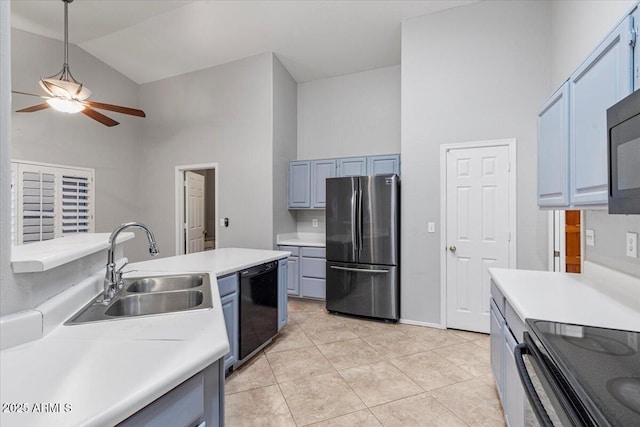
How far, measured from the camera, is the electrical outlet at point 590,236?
79.9 inches

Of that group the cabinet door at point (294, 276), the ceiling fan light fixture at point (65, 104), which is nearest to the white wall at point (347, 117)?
the cabinet door at point (294, 276)

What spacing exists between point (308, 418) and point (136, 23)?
5.19m

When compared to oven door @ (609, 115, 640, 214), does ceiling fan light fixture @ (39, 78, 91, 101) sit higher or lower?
higher

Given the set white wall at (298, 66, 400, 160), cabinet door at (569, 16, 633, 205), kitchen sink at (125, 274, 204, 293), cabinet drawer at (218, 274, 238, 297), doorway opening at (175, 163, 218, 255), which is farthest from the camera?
doorway opening at (175, 163, 218, 255)

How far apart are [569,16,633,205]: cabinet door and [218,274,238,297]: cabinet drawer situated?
2.20 metres

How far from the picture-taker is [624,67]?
117cm

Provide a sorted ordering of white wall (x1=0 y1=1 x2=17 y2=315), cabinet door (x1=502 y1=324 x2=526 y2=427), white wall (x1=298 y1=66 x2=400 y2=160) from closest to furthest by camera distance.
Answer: white wall (x1=0 y1=1 x2=17 y2=315) < cabinet door (x1=502 y1=324 x2=526 y2=427) < white wall (x1=298 y1=66 x2=400 y2=160)

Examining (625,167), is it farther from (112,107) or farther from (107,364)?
(112,107)

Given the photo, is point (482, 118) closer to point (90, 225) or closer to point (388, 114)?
point (388, 114)

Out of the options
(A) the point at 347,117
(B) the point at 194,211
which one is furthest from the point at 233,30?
(B) the point at 194,211

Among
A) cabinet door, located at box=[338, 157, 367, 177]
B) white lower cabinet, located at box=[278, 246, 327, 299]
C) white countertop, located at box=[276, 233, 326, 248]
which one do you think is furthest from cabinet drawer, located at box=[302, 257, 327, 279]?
cabinet door, located at box=[338, 157, 367, 177]

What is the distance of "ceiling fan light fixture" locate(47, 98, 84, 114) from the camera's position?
9.89 feet

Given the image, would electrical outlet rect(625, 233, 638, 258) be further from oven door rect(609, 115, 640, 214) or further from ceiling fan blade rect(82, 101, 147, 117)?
ceiling fan blade rect(82, 101, 147, 117)

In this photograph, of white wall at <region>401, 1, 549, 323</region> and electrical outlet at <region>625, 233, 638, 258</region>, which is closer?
electrical outlet at <region>625, 233, 638, 258</region>
